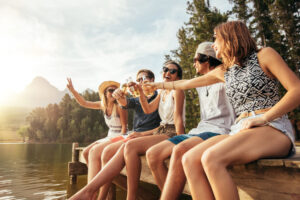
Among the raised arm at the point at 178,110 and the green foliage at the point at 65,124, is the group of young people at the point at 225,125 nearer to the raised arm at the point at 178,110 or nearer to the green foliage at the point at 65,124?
the raised arm at the point at 178,110

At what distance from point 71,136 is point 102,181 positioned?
63.4 m

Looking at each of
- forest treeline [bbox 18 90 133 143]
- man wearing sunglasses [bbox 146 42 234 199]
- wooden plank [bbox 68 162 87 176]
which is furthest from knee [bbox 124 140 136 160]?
forest treeline [bbox 18 90 133 143]

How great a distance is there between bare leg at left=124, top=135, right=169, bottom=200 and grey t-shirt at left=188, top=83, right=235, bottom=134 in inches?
25.3

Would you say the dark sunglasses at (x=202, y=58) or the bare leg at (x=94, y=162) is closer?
the dark sunglasses at (x=202, y=58)

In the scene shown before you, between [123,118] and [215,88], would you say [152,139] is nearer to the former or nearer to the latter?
[215,88]

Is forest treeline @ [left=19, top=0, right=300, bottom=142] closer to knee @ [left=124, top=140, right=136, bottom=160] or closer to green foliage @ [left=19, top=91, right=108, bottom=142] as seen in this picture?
knee @ [left=124, top=140, right=136, bottom=160]

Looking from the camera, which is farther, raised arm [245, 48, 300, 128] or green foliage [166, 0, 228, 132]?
green foliage [166, 0, 228, 132]

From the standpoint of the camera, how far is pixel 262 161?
1.71 m

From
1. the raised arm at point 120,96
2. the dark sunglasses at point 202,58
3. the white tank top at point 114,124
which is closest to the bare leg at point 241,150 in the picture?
the dark sunglasses at point 202,58

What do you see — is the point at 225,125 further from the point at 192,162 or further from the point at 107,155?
the point at 107,155

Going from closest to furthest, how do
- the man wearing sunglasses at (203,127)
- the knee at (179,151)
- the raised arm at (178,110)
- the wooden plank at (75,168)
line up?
1. the knee at (179,151)
2. the man wearing sunglasses at (203,127)
3. the raised arm at (178,110)
4. the wooden plank at (75,168)

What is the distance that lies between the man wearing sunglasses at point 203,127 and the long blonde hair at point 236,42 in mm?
778

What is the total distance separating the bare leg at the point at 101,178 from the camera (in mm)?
2359

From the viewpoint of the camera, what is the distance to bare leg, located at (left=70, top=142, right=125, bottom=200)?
92.9 inches
